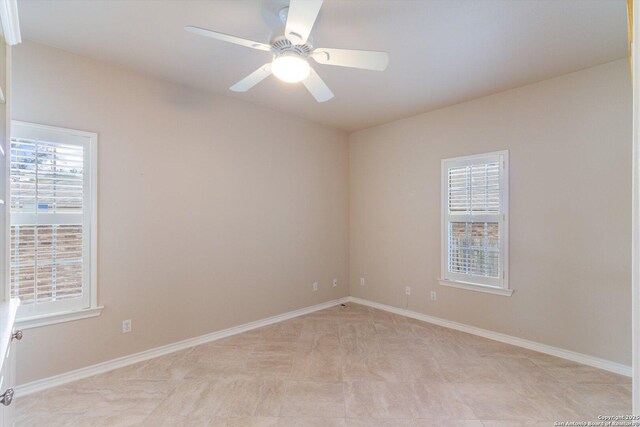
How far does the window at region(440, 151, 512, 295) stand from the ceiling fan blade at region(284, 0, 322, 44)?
2628 mm

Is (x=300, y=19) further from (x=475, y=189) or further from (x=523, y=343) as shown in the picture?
(x=523, y=343)

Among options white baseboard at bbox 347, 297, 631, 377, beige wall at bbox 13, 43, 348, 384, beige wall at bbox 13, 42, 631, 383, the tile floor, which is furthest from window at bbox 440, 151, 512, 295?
beige wall at bbox 13, 43, 348, 384

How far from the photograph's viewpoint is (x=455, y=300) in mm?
3768

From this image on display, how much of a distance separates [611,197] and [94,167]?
4.55 meters

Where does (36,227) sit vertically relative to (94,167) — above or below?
below

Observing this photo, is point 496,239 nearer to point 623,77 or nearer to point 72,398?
point 623,77

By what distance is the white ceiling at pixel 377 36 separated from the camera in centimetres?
207

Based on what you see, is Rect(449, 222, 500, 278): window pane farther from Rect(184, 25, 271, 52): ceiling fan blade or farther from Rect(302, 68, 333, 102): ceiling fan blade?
Rect(184, 25, 271, 52): ceiling fan blade

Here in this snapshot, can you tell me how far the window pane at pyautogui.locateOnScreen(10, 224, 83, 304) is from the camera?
7.77 feet

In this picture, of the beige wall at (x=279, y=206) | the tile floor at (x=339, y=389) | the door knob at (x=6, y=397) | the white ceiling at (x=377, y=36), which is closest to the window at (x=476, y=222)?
the beige wall at (x=279, y=206)

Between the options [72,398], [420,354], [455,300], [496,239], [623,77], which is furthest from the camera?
[455,300]

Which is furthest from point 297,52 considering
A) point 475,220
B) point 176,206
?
point 475,220

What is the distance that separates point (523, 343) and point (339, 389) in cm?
211

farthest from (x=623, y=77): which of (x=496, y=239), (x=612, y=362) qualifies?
(x=612, y=362)
